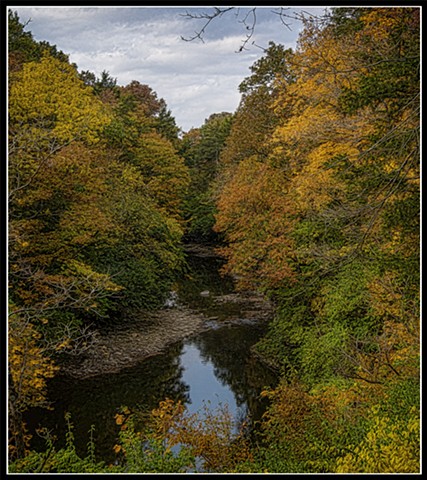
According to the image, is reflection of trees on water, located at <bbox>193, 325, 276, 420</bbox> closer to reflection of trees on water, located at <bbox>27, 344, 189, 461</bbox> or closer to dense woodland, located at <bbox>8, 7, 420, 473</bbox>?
dense woodland, located at <bbox>8, 7, 420, 473</bbox>

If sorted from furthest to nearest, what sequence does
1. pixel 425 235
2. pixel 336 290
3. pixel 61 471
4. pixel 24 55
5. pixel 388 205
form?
pixel 24 55 < pixel 336 290 < pixel 388 205 < pixel 61 471 < pixel 425 235

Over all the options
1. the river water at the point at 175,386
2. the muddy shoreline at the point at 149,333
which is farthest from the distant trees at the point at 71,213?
the river water at the point at 175,386

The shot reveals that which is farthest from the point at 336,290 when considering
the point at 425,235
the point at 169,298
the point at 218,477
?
the point at 169,298

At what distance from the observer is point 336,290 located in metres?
12.5

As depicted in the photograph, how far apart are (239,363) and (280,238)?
4.14m

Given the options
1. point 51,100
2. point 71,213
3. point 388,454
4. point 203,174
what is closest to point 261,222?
point 71,213

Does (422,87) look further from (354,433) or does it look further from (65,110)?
(65,110)

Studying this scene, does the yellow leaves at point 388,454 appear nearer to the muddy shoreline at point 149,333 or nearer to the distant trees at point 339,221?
the distant trees at point 339,221

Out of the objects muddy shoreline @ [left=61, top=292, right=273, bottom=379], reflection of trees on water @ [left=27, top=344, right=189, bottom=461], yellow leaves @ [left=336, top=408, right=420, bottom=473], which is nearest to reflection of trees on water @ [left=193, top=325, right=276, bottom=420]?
muddy shoreline @ [left=61, top=292, right=273, bottom=379]

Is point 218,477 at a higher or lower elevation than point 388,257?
lower

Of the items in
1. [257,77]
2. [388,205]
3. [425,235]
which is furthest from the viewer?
[257,77]

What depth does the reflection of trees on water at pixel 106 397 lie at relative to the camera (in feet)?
37.3

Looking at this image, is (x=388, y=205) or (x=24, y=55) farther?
(x=24, y=55)

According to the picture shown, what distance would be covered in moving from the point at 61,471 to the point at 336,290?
8272mm
